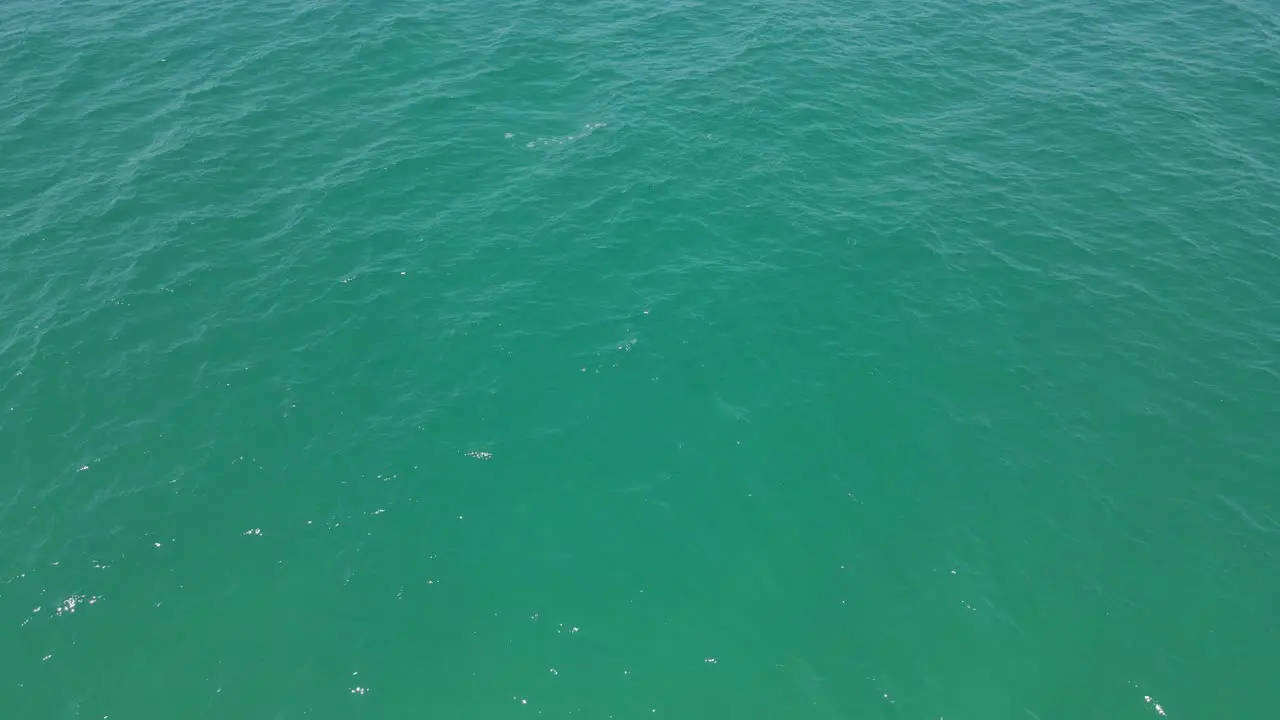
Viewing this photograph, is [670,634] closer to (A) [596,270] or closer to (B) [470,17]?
(A) [596,270]

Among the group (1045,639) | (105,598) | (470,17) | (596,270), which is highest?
(470,17)

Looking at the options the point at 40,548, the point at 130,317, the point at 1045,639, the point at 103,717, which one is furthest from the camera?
the point at 130,317

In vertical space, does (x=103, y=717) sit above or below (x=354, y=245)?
below

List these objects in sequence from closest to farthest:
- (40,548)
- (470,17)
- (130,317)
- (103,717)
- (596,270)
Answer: (103,717) → (40,548) → (130,317) → (596,270) → (470,17)

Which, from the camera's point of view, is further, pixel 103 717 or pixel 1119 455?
pixel 1119 455

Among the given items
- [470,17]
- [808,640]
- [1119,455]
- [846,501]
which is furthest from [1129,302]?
[470,17]

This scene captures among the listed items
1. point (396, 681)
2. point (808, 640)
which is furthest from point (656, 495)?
point (396, 681)
